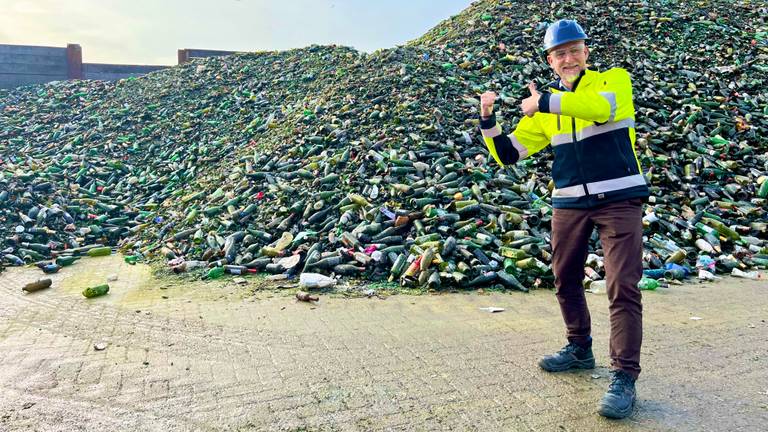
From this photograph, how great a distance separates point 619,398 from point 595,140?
1466 mm

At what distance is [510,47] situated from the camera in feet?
38.8

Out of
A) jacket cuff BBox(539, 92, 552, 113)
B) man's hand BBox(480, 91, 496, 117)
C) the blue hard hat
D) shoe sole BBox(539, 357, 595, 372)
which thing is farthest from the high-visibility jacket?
shoe sole BBox(539, 357, 595, 372)

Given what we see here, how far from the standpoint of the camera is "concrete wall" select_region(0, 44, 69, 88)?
1864 centimetres

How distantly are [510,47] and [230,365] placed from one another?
33.5ft

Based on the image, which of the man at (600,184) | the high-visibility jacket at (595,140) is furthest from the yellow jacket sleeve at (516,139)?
the high-visibility jacket at (595,140)

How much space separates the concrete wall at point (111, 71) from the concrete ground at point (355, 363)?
53.8 feet

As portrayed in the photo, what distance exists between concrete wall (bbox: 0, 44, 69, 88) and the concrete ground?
1687cm

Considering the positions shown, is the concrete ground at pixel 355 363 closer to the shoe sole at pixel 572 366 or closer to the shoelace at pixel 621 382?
the shoe sole at pixel 572 366

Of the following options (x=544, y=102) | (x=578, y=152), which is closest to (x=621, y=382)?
(x=578, y=152)

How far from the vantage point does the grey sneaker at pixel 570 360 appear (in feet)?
11.5

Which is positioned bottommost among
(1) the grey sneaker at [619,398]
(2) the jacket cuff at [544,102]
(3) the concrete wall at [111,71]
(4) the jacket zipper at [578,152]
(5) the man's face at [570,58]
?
(1) the grey sneaker at [619,398]

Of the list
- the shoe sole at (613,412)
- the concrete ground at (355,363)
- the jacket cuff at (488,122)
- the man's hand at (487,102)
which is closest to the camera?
the shoe sole at (613,412)

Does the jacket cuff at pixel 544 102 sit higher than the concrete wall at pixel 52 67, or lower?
lower

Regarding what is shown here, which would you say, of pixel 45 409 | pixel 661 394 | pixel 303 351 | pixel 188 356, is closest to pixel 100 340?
pixel 188 356
